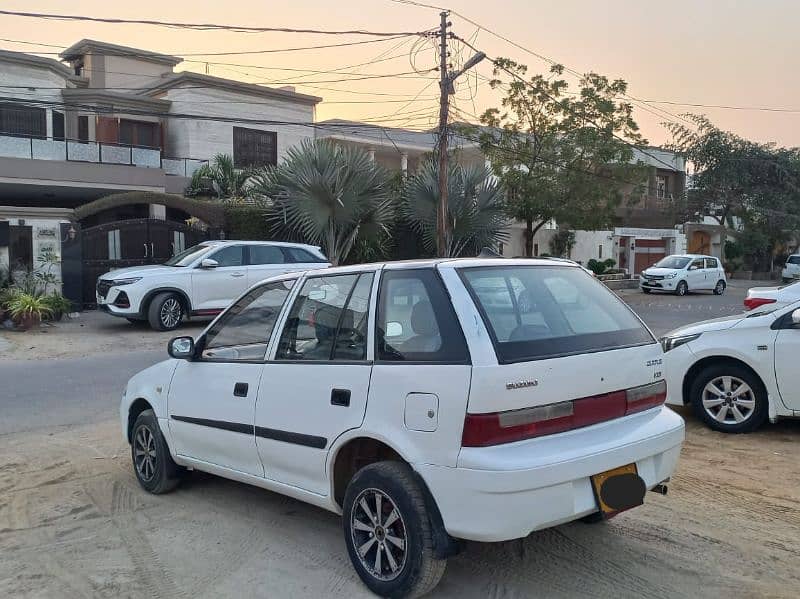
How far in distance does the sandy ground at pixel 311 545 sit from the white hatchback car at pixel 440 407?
0.39 meters

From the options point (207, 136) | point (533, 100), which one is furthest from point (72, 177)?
point (533, 100)

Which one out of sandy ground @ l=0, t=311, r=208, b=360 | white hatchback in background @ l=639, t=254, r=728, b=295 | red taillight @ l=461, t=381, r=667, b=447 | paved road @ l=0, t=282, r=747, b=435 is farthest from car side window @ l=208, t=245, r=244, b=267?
white hatchback in background @ l=639, t=254, r=728, b=295

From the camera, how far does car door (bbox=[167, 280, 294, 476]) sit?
184 inches

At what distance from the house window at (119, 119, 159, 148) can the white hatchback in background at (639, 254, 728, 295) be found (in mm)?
20033

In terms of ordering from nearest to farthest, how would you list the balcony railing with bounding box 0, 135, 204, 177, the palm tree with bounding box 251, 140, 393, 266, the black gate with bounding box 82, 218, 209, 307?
the black gate with bounding box 82, 218, 209, 307
the palm tree with bounding box 251, 140, 393, 266
the balcony railing with bounding box 0, 135, 204, 177

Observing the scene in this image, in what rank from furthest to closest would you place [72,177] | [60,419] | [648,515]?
1. [72,177]
2. [60,419]
3. [648,515]

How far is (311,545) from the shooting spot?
14.9 feet

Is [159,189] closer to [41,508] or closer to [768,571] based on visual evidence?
[41,508]

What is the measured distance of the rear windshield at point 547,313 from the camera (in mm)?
3781

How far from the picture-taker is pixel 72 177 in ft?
80.7

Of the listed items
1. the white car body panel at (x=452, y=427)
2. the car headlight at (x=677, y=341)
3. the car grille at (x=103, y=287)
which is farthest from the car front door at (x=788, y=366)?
the car grille at (x=103, y=287)

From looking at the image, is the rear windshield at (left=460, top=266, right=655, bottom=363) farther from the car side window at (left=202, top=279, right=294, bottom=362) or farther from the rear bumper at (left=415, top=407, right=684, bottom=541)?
the car side window at (left=202, top=279, right=294, bottom=362)

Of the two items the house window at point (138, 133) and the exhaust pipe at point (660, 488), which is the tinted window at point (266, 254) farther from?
the house window at point (138, 133)

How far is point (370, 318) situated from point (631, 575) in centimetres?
195
